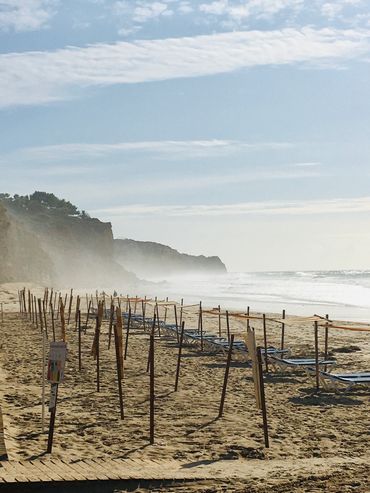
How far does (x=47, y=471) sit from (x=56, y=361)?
59.6 inches

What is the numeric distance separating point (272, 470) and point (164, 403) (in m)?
4.33

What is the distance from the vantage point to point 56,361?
341 inches

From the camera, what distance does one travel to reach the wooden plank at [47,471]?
23.7 feet

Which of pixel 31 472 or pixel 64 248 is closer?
pixel 31 472

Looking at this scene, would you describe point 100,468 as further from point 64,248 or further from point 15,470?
point 64,248

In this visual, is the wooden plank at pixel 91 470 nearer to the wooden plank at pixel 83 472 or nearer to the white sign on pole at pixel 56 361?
the wooden plank at pixel 83 472

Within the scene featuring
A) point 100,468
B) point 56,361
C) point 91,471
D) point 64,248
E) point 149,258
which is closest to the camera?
point 91,471

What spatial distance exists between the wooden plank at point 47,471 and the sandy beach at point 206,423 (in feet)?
1.44

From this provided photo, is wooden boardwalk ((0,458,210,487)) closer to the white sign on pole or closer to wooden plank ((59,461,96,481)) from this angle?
wooden plank ((59,461,96,481))

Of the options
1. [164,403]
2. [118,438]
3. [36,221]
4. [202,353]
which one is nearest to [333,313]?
[202,353]

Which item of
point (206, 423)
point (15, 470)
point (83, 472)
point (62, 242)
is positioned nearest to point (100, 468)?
point (83, 472)

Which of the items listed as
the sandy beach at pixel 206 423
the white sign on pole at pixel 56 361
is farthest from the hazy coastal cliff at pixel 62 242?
the white sign on pole at pixel 56 361

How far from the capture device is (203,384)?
14344 millimetres

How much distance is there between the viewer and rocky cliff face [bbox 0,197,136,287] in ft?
227
